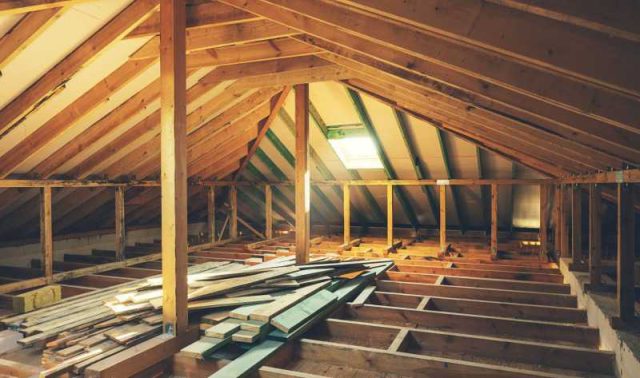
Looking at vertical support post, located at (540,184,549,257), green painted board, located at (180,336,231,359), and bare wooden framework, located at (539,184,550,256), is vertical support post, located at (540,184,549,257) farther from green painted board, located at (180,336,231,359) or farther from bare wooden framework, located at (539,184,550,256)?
green painted board, located at (180,336,231,359)

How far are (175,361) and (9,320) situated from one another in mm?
2113

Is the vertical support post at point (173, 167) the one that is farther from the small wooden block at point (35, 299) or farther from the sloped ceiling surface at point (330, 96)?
the small wooden block at point (35, 299)

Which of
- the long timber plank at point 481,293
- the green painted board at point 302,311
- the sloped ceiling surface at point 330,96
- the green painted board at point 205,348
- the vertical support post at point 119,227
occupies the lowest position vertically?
the long timber plank at point 481,293

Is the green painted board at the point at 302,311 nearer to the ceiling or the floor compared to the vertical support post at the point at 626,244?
nearer to the floor

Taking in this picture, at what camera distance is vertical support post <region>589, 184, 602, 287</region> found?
3879 millimetres

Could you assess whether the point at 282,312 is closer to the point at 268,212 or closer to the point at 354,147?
the point at 354,147

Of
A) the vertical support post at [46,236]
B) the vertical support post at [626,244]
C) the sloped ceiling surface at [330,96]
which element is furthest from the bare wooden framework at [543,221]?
the vertical support post at [46,236]

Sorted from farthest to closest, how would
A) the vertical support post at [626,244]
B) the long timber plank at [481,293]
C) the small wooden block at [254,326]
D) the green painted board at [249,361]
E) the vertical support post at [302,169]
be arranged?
the vertical support post at [302,169]
the long timber plank at [481,293]
the small wooden block at [254,326]
the vertical support post at [626,244]
the green painted board at [249,361]

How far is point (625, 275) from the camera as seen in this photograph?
9.67 feet

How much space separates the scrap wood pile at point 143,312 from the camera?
312 cm

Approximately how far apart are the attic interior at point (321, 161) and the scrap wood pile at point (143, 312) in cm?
2

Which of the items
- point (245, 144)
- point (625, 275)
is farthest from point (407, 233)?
point (625, 275)

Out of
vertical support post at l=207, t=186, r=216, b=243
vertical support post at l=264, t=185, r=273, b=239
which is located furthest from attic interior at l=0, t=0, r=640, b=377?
vertical support post at l=264, t=185, r=273, b=239

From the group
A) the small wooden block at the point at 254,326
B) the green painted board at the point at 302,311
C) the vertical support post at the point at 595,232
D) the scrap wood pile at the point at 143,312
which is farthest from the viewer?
the vertical support post at the point at 595,232
